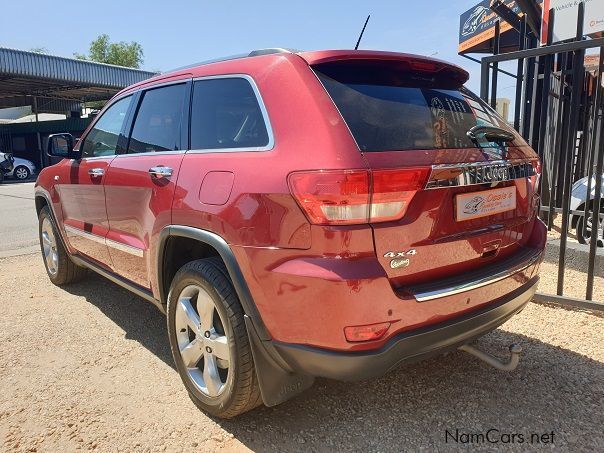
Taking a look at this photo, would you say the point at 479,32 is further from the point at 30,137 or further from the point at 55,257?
the point at 30,137

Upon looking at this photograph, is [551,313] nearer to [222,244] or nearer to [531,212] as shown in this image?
[531,212]

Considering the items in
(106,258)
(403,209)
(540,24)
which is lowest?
(106,258)

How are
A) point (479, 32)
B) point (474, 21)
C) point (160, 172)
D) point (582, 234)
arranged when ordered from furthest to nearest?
point (474, 21) < point (479, 32) < point (582, 234) < point (160, 172)

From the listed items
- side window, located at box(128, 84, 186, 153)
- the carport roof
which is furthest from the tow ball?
the carport roof

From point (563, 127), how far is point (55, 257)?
16.1 ft

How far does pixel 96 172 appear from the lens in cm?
360

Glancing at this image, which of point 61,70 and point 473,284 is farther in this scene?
point 61,70

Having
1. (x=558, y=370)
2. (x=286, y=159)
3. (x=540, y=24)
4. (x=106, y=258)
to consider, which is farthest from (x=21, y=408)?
(x=540, y=24)

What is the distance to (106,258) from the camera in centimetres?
366

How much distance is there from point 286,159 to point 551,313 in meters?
2.95

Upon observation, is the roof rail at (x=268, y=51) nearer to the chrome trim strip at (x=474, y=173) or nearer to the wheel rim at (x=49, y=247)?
the chrome trim strip at (x=474, y=173)

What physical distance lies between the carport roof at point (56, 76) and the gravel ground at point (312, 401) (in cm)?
2081

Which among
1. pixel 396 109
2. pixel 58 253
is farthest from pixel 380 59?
pixel 58 253
